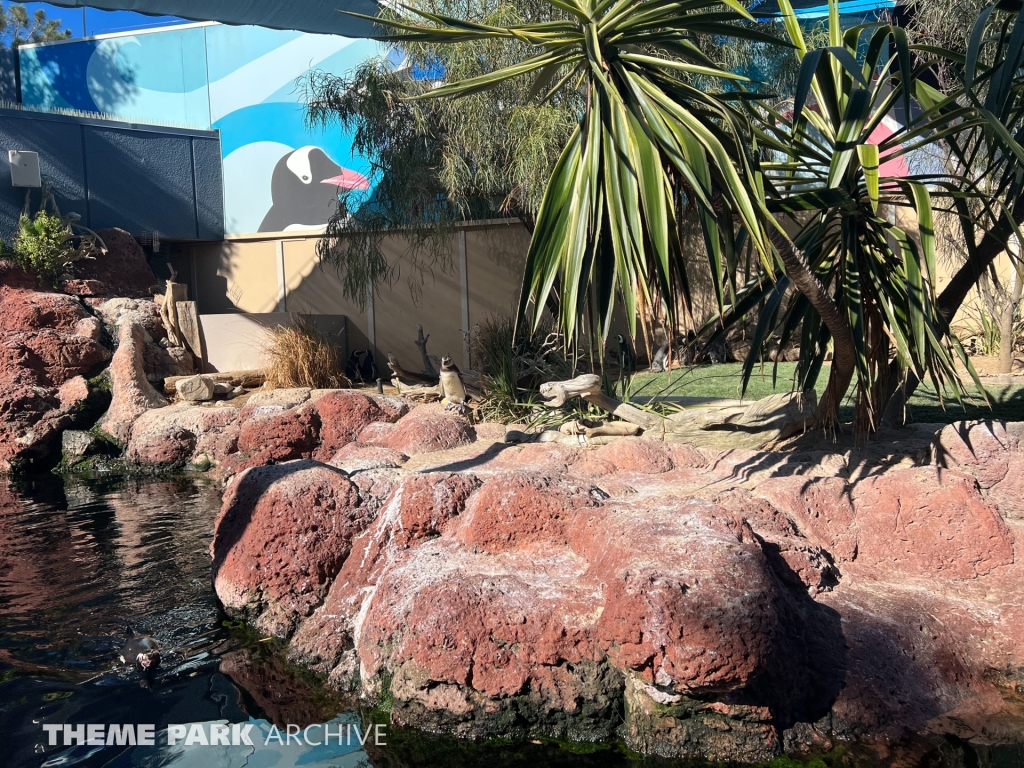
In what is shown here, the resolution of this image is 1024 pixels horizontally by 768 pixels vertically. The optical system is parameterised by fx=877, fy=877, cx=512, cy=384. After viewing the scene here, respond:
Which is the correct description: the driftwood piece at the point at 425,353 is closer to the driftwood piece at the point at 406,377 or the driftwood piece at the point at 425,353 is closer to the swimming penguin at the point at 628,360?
the driftwood piece at the point at 406,377

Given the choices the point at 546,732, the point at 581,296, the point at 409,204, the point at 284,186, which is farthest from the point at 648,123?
the point at 284,186

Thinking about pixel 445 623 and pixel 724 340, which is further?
pixel 724 340

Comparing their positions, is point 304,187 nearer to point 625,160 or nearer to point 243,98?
point 243,98

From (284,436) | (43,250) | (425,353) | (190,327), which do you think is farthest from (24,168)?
(284,436)

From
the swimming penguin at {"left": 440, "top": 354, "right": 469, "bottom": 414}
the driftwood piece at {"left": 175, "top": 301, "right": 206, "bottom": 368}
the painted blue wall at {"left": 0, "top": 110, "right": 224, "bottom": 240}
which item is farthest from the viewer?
the painted blue wall at {"left": 0, "top": 110, "right": 224, "bottom": 240}

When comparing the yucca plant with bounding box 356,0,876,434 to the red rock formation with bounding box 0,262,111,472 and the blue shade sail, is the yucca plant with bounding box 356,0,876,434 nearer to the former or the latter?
the blue shade sail

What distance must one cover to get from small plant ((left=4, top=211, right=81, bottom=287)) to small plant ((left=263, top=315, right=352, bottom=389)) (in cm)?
341

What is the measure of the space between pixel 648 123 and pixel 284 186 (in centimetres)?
1363

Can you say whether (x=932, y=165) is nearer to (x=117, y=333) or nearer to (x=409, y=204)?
(x=409, y=204)

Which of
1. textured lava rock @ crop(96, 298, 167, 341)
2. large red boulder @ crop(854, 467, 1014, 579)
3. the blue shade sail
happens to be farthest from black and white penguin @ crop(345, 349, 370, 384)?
large red boulder @ crop(854, 467, 1014, 579)

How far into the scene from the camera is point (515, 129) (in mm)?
8453

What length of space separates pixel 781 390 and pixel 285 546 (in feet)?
16.3

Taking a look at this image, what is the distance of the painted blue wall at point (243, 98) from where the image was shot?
16.4 m

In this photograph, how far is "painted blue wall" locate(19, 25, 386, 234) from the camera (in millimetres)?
16391
